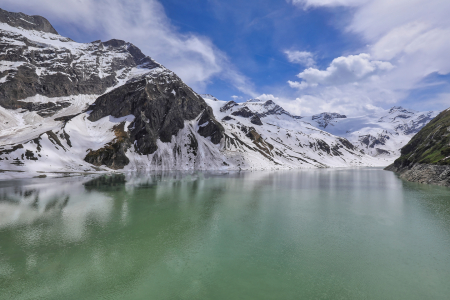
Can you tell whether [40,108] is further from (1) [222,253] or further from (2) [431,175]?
(2) [431,175]

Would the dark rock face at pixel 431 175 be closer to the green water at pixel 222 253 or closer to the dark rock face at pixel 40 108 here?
the green water at pixel 222 253

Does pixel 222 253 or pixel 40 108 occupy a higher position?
pixel 40 108

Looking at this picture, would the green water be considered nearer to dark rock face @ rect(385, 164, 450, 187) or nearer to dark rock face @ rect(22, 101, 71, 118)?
dark rock face @ rect(385, 164, 450, 187)

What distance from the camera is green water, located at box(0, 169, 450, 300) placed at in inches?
635

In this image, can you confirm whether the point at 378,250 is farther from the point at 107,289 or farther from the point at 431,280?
the point at 107,289

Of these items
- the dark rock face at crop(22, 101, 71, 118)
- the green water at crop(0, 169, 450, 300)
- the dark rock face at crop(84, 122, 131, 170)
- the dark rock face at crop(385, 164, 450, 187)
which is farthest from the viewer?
the dark rock face at crop(22, 101, 71, 118)

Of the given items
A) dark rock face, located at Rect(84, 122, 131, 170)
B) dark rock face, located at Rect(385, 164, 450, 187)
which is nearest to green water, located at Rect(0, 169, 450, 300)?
dark rock face, located at Rect(385, 164, 450, 187)

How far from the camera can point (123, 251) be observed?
22297mm

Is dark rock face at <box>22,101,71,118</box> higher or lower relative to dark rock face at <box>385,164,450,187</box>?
higher

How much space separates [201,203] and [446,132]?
113 metres

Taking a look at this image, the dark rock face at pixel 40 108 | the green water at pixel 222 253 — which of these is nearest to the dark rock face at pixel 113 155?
the dark rock face at pixel 40 108

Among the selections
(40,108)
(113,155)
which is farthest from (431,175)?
(40,108)

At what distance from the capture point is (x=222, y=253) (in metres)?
22.1

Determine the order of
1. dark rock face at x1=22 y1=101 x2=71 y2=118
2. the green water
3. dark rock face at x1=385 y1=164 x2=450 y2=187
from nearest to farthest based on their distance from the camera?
1. the green water
2. dark rock face at x1=385 y1=164 x2=450 y2=187
3. dark rock face at x1=22 y1=101 x2=71 y2=118
